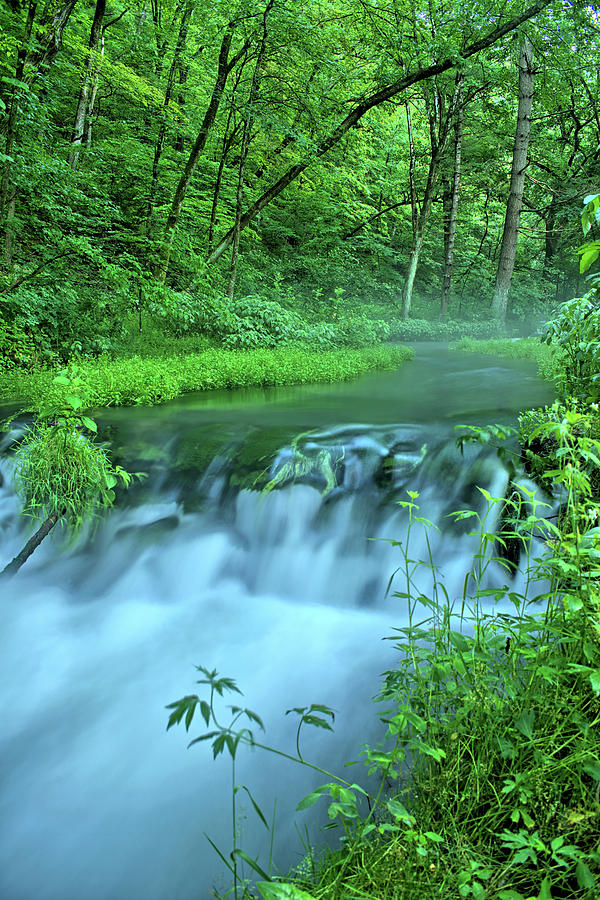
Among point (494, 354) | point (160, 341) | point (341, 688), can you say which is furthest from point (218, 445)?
point (494, 354)

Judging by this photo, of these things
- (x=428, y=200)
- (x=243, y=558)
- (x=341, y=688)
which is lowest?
(x=341, y=688)

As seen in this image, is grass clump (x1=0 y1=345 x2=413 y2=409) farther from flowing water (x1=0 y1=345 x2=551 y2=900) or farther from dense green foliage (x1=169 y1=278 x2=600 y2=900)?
dense green foliage (x1=169 y1=278 x2=600 y2=900)

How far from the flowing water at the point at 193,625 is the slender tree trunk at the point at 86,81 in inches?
293

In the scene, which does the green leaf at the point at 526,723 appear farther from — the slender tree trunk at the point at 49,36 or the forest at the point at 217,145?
the slender tree trunk at the point at 49,36

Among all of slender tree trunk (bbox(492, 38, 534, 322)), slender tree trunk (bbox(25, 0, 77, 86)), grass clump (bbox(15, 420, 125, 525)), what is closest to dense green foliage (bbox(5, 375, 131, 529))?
grass clump (bbox(15, 420, 125, 525))

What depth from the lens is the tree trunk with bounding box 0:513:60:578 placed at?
13.8 feet

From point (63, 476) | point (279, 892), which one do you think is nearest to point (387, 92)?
point (63, 476)

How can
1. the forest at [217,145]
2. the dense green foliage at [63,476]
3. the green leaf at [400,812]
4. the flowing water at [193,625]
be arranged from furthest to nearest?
the forest at [217,145] < the dense green foliage at [63,476] < the flowing water at [193,625] < the green leaf at [400,812]

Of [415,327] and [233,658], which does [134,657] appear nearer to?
[233,658]

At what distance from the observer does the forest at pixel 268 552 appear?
202 cm

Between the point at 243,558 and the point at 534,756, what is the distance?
9.82ft

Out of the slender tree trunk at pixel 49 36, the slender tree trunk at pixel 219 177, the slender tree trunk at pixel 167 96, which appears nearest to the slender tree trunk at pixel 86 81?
the slender tree trunk at pixel 49 36

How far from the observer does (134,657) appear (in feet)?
12.1

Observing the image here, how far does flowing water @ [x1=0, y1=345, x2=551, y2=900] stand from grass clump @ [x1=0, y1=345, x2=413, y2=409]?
689 millimetres
